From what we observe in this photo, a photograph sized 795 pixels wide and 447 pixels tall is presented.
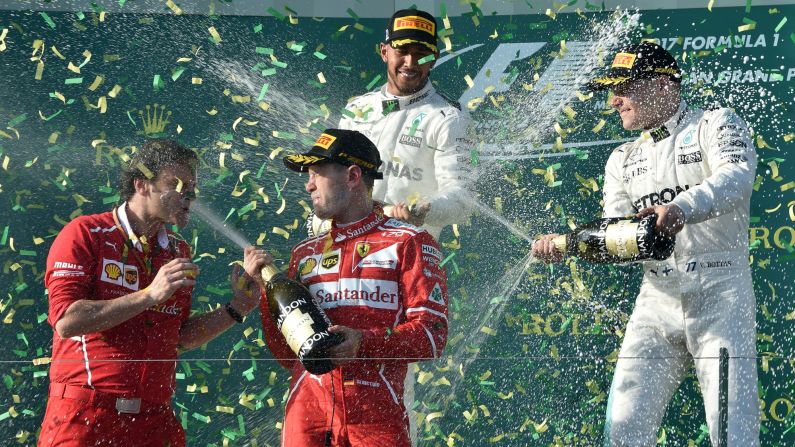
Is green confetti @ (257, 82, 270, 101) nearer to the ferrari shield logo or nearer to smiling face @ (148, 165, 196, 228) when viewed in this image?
smiling face @ (148, 165, 196, 228)

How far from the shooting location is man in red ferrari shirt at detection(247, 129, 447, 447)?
2.99 meters

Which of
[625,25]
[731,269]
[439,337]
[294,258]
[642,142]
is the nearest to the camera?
[439,337]

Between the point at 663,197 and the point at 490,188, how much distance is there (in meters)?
1.26

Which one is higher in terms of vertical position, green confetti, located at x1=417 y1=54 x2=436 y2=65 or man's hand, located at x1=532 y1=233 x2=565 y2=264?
green confetti, located at x1=417 y1=54 x2=436 y2=65

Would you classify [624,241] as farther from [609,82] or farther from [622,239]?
[609,82]

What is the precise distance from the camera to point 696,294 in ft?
12.6

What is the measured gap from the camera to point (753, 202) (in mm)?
4773

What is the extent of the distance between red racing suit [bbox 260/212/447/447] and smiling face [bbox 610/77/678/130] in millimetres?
1189

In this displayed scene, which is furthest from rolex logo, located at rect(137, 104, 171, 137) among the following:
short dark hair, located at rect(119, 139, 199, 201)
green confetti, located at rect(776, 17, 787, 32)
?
green confetti, located at rect(776, 17, 787, 32)

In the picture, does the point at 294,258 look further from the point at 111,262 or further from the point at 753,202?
the point at 753,202

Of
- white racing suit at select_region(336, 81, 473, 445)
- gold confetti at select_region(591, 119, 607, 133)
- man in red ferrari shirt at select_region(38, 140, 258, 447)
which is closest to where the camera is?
man in red ferrari shirt at select_region(38, 140, 258, 447)

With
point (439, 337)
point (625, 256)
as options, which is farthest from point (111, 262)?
point (625, 256)

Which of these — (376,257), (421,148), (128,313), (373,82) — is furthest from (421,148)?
(128,313)

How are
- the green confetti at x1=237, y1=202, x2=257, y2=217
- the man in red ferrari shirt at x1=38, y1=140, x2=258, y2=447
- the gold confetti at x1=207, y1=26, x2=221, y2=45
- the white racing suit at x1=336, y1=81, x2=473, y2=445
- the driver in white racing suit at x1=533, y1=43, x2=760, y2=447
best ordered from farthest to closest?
the gold confetti at x1=207, y1=26, x2=221, y2=45 → the green confetti at x1=237, y1=202, x2=257, y2=217 → the white racing suit at x1=336, y1=81, x2=473, y2=445 → the driver in white racing suit at x1=533, y1=43, x2=760, y2=447 → the man in red ferrari shirt at x1=38, y1=140, x2=258, y2=447
